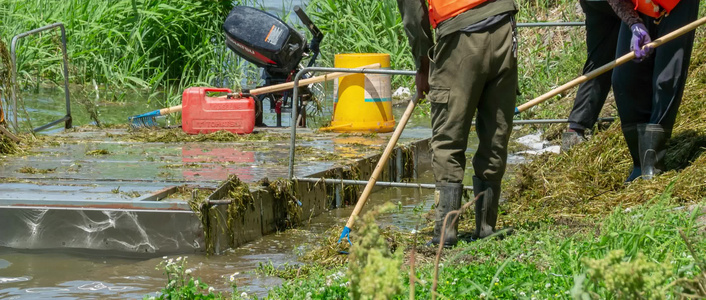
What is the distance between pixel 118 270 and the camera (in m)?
5.36

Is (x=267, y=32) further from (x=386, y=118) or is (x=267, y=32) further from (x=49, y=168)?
(x=49, y=168)

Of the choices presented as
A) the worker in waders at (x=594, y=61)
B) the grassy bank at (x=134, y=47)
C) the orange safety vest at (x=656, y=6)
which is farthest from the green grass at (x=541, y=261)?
the grassy bank at (x=134, y=47)

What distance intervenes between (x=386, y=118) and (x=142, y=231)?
3962 millimetres

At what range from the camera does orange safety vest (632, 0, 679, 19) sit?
605cm

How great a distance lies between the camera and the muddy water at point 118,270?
496 centimetres

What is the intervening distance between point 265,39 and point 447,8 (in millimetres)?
4727

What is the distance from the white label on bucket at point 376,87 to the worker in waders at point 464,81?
12.2 ft

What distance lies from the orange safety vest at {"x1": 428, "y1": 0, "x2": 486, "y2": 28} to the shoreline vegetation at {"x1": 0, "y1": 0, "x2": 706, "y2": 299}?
117cm

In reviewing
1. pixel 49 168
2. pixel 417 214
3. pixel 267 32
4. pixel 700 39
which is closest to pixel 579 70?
pixel 700 39

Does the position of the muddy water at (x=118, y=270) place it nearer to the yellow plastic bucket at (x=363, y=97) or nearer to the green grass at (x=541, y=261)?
the green grass at (x=541, y=261)

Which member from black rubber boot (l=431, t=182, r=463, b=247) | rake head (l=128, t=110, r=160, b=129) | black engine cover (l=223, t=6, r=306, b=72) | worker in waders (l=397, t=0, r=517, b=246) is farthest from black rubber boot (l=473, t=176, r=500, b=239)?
rake head (l=128, t=110, r=160, b=129)

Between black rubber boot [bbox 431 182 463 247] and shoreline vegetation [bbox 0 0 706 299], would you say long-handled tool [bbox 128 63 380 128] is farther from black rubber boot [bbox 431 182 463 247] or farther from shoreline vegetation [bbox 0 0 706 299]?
black rubber boot [bbox 431 182 463 247]

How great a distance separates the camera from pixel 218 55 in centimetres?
1359

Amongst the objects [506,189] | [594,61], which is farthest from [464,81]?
[594,61]
